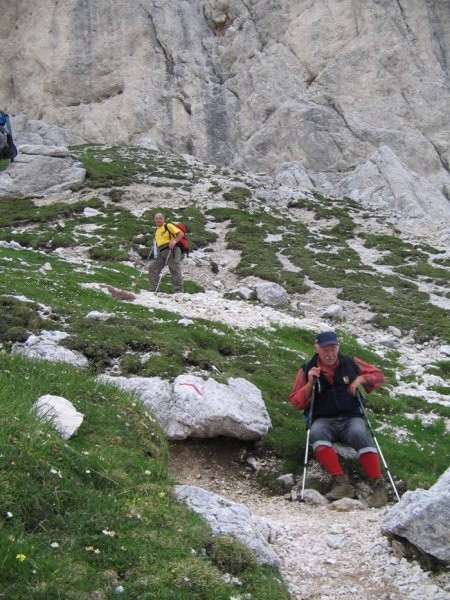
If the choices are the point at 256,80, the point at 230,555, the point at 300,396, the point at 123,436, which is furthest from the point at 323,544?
the point at 256,80

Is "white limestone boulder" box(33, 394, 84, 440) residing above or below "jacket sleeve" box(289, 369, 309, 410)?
above

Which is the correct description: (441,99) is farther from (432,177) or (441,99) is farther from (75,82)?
(75,82)

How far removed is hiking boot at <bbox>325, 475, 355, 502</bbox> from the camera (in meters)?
9.98

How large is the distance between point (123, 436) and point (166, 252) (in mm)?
17181

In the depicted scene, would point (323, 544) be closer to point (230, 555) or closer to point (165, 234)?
point (230, 555)

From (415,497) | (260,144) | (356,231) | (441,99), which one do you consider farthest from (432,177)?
(415,497)

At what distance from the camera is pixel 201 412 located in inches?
426

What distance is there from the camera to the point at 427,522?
7.08 metres

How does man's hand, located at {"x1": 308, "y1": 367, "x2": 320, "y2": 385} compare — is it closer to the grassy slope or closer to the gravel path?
the grassy slope

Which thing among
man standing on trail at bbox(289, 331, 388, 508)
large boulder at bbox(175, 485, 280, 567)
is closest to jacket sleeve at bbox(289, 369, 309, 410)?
man standing on trail at bbox(289, 331, 388, 508)

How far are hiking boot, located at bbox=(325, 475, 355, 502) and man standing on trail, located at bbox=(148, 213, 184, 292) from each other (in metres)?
15.6

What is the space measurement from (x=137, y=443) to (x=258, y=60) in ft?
288

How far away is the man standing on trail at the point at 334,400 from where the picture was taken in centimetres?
1043

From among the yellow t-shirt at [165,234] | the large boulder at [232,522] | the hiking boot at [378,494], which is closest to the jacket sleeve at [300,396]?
the hiking boot at [378,494]
